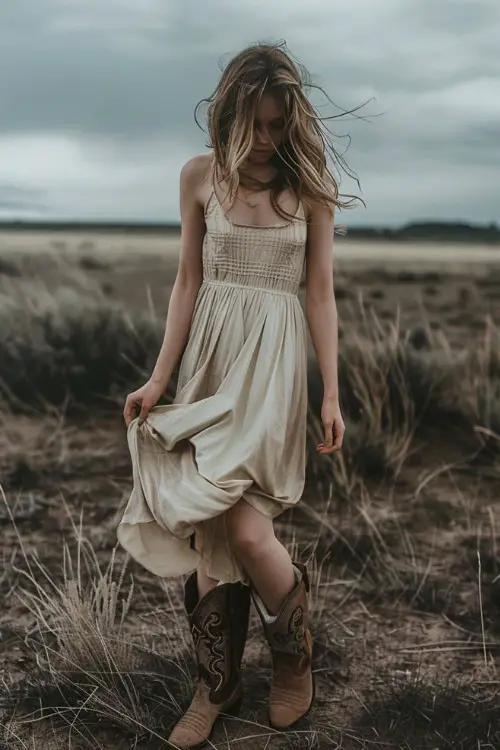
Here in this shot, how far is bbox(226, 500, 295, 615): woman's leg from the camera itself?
8.33 ft

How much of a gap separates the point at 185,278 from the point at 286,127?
1.57 ft

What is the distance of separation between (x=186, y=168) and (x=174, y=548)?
0.98 meters

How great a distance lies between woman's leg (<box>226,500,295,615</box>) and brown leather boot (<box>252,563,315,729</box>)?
0.12ft

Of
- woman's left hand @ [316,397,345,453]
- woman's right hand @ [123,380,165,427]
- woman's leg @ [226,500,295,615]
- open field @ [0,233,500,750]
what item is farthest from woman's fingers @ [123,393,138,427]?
open field @ [0,233,500,750]

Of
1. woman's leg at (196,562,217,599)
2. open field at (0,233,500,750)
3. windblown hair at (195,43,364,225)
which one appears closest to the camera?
windblown hair at (195,43,364,225)

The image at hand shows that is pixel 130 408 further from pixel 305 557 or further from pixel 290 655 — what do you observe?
pixel 305 557

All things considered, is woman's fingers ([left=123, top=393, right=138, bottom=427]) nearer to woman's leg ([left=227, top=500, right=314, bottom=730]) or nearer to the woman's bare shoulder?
woman's leg ([left=227, top=500, right=314, bottom=730])

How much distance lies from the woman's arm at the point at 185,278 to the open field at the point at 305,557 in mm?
769

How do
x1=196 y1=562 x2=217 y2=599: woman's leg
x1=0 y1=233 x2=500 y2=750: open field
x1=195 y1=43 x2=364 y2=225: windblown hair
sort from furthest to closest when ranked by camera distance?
x1=0 y1=233 x2=500 y2=750: open field
x1=196 y1=562 x2=217 y2=599: woman's leg
x1=195 y1=43 x2=364 y2=225: windblown hair

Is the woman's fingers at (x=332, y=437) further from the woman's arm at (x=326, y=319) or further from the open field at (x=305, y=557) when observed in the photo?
the open field at (x=305, y=557)

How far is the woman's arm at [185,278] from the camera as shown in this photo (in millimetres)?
2660

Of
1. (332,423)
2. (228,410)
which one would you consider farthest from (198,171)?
(332,423)

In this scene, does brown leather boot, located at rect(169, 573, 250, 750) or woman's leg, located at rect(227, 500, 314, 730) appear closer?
woman's leg, located at rect(227, 500, 314, 730)

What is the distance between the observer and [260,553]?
2566 millimetres
